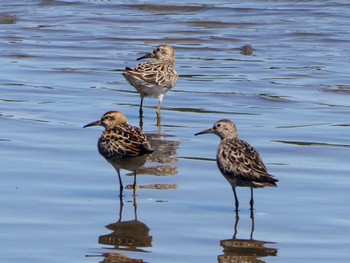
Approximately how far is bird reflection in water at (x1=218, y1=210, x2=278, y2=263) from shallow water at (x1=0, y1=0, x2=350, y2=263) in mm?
16

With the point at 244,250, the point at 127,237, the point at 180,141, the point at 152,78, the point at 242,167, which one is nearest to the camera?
the point at 244,250

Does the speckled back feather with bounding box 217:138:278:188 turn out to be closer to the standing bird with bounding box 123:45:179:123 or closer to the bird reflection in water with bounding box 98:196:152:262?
the bird reflection in water with bounding box 98:196:152:262

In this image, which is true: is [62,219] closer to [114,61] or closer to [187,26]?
[114,61]

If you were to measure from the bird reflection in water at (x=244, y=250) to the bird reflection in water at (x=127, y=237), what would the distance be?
2.09 ft

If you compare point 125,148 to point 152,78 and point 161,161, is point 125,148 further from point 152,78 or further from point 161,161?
point 152,78

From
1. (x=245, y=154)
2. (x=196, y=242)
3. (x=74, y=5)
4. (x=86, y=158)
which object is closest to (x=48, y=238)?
(x=196, y=242)

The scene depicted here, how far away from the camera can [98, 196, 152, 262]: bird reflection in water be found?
8539mm

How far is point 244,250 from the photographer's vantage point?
8.58 metres

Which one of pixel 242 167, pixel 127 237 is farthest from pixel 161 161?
pixel 127 237

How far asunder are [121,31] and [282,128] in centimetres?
1225

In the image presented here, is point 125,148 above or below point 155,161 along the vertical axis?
below

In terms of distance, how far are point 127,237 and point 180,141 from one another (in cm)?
433

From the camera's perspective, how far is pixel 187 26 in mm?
26703

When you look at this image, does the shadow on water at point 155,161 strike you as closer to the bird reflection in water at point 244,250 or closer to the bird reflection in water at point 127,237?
the bird reflection in water at point 127,237
